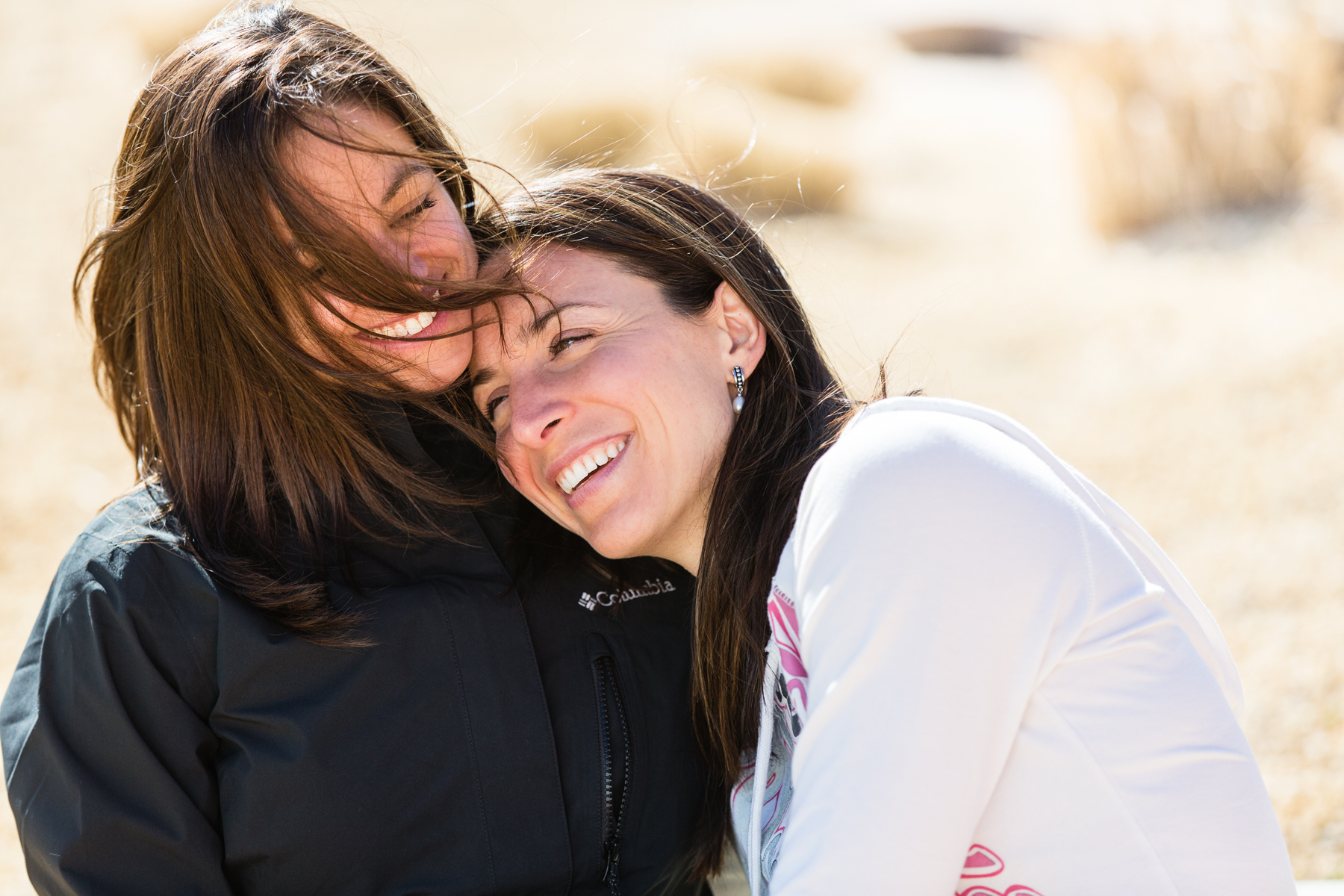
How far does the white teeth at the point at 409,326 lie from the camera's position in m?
1.78

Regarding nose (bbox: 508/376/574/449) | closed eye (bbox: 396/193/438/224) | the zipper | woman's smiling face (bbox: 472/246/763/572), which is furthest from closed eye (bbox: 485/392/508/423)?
the zipper

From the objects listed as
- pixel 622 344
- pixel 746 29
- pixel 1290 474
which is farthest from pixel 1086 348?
pixel 746 29

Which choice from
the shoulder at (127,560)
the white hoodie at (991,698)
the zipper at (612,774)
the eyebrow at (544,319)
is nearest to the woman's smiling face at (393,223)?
the eyebrow at (544,319)

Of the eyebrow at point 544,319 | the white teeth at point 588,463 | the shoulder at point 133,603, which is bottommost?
the white teeth at point 588,463

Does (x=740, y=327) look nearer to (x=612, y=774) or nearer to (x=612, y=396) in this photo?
(x=612, y=396)

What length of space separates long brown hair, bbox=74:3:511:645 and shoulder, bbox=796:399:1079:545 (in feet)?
2.43

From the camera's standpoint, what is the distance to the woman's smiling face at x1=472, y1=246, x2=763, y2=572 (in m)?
→ 1.77

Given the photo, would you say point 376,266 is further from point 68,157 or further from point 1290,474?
point 68,157

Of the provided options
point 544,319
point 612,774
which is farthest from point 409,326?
point 612,774

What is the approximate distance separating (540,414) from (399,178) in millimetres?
456

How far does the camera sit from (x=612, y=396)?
1.75 metres

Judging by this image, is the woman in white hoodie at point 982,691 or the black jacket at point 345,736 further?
the black jacket at point 345,736

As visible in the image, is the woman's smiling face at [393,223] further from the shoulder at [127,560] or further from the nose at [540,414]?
the shoulder at [127,560]

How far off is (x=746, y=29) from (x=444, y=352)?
11.6 metres
